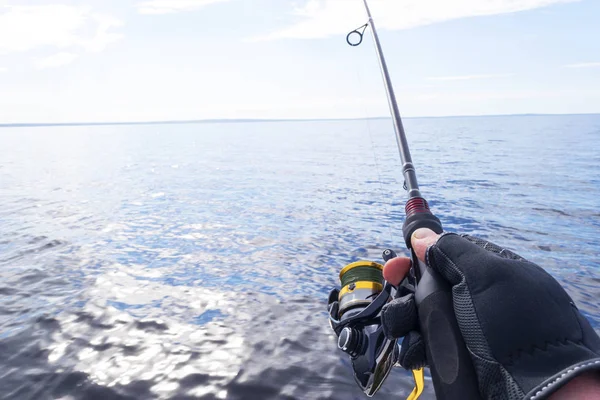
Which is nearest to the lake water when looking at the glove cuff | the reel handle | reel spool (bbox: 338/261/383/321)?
reel spool (bbox: 338/261/383/321)

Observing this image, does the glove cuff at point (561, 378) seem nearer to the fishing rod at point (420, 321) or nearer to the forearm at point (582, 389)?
the forearm at point (582, 389)

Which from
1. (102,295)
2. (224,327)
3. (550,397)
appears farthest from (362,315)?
(102,295)

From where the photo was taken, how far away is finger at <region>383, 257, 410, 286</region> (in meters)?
2.58

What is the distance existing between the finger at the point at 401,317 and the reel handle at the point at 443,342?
5 centimetres

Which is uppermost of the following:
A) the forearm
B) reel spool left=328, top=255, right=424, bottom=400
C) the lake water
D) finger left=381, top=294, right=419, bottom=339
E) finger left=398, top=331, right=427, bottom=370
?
the forearm

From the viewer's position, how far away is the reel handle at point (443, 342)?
1.77m

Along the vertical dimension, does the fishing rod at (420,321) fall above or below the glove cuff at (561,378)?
below

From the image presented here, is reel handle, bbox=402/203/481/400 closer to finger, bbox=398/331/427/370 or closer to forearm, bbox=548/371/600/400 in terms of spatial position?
finger, bbox=398/331/427/370

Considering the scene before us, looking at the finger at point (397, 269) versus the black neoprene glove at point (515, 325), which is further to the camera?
the finger at point (397, 269)

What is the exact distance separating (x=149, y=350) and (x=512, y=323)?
5.76m

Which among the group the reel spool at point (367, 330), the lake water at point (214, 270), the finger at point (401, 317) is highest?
the finger at point (401, 317)

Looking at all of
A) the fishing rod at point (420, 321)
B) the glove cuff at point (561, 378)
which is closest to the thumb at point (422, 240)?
the fishing rod at point (420, 321)

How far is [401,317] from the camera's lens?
7.32 ft

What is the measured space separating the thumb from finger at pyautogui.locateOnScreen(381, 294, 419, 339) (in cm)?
27
